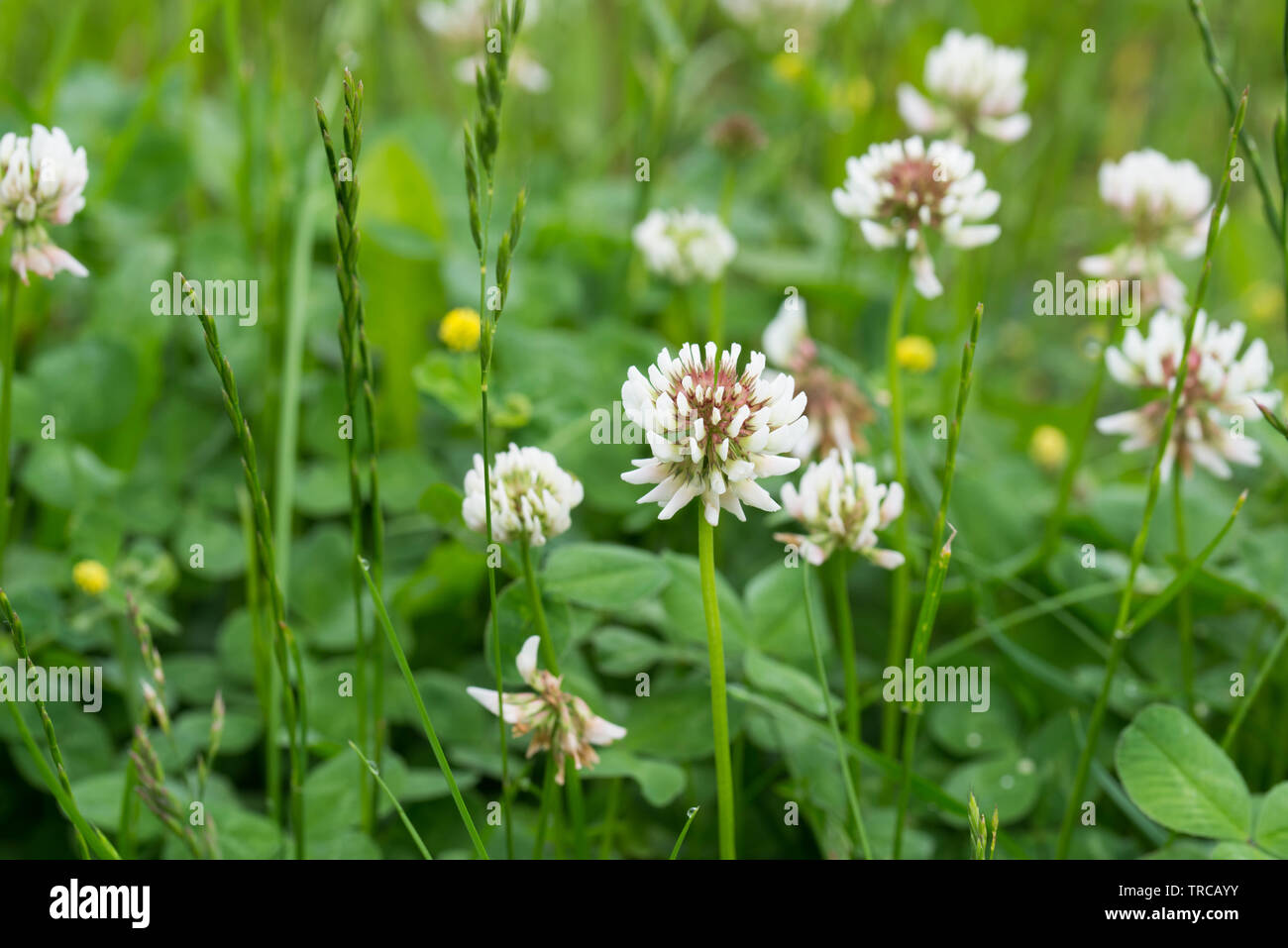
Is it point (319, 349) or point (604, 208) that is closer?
point (319, 349)

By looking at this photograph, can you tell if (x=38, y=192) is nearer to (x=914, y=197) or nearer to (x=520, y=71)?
(x=914, y=197)

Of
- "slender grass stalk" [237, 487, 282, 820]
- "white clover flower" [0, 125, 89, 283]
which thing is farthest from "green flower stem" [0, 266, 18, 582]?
"slender grass stalk" [237, 487, 282, 820]

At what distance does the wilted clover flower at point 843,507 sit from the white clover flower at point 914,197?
243 mm

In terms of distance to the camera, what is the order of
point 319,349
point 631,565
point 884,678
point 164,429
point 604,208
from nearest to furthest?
1. point 631,565
2. point 884,678
3. point 164,429
4. point 319,349
5. point 604,208

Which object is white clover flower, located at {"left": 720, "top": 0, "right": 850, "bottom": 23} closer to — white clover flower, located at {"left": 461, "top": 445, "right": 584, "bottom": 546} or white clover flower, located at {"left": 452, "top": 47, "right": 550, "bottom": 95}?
white clover flower, located at {"left": 452, "top": 47, "right": 550, "bottom": 95}

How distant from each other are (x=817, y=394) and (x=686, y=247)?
305mm

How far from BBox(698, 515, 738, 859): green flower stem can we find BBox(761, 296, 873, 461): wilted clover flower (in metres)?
0.37

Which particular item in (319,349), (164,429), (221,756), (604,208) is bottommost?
(221,756)

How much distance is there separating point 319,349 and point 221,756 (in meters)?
0.64

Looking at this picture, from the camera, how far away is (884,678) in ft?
3.92

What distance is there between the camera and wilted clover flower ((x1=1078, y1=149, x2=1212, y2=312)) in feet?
4.23
